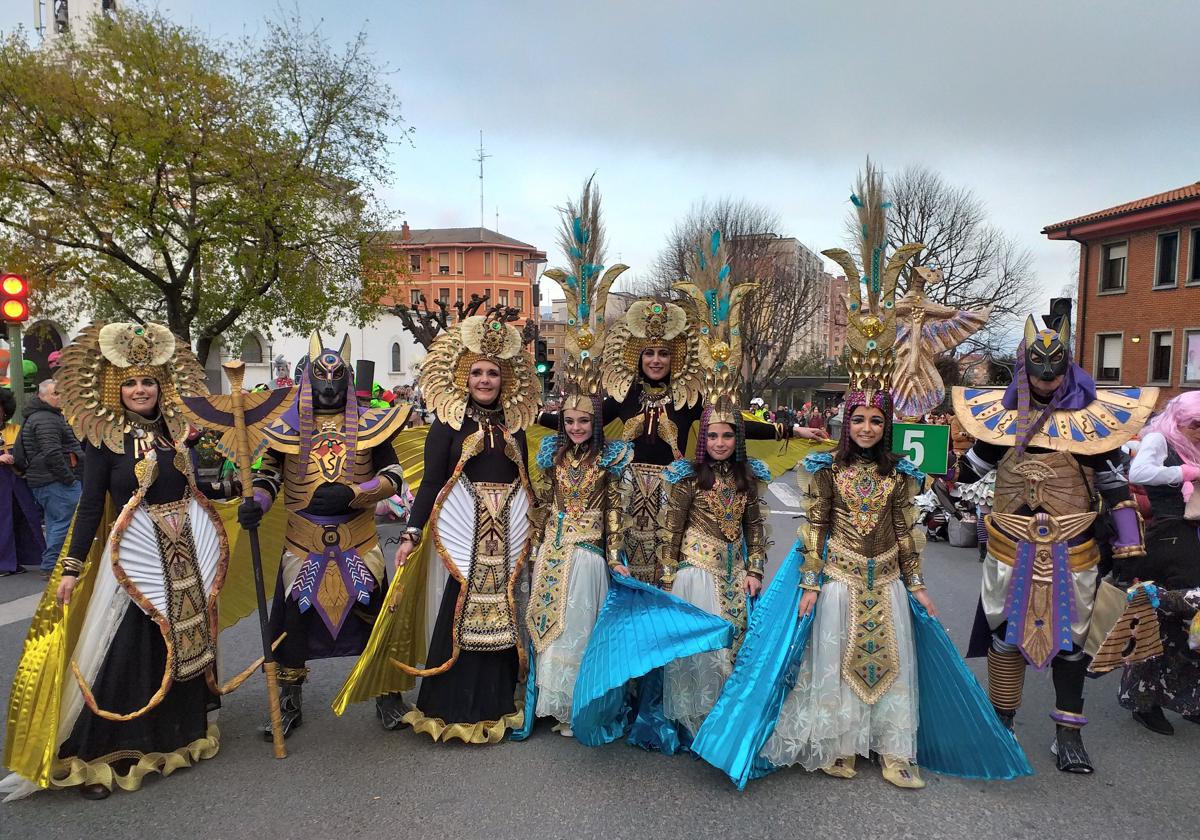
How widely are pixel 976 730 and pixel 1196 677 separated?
1799 millimetres

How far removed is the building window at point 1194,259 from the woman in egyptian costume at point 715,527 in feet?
92.4

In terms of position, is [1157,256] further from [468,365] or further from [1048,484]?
[468,365]

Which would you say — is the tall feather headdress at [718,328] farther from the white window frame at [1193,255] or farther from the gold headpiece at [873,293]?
the white window frame at [1193,255]

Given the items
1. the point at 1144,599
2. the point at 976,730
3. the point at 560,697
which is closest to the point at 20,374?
the point at 560,697

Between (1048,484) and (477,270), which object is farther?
(477,270)

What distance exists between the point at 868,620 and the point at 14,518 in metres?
8.67

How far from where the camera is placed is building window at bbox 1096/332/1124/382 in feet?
90.7

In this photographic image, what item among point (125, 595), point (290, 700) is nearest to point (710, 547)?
point (290, 700)

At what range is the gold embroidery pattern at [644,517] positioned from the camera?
4.50 m

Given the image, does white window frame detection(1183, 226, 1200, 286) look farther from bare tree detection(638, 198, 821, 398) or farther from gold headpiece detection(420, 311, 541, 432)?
gold headpiece detection(420, 311, 541, 432)

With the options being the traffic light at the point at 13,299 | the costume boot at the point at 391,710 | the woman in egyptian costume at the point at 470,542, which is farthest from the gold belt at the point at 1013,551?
the traffic light at the point at 13,299

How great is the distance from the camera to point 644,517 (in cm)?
451

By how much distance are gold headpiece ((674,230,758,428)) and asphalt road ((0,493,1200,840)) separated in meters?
1.83

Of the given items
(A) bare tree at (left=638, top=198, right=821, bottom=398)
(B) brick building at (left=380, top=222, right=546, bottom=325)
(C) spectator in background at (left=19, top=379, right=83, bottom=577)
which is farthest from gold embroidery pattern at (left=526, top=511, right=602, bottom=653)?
(B) brick building at (left=380, top=222, right=546, bottom=325)
